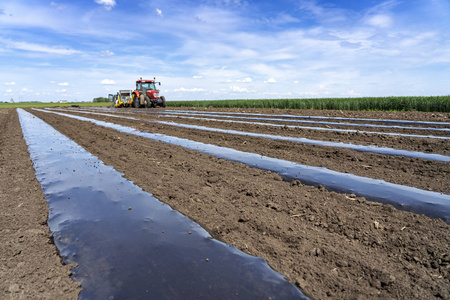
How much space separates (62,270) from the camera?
2.57 metres

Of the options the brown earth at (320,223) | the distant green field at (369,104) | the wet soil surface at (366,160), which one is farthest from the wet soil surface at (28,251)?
the distant green field at (369,104)

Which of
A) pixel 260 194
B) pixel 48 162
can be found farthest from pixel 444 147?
pixel 48 162

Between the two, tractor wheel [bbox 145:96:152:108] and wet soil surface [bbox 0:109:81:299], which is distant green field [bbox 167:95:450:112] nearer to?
tractor wheel [bbox 145:96:152:108]

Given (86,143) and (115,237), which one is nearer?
(115,237)

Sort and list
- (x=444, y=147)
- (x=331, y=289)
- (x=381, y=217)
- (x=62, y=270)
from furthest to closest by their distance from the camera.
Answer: (x=444, y=147), (x=381, y=217), (x=62, y=270), (x=331, y=289)

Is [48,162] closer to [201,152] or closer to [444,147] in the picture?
[201,152]

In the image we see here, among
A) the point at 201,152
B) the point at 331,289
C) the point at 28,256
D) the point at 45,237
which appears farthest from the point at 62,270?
the point at 201,152

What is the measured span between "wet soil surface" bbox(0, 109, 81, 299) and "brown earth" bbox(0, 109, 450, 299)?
2.7 inches

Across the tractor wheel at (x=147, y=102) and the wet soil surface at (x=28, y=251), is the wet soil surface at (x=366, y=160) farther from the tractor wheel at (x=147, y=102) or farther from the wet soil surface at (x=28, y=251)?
the tractor wheel at (x=147, y=102)

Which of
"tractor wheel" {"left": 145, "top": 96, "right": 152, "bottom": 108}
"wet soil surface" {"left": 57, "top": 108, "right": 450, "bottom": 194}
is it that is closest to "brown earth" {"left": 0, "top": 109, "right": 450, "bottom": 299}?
"wet soil surface" {"left": 57, "top": 108, "right": 450, "bottom": 194}

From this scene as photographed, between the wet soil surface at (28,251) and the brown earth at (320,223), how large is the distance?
7 cm

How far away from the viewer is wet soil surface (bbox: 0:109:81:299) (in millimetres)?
2322

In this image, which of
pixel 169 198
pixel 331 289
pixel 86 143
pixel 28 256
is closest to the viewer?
pixel 331 289

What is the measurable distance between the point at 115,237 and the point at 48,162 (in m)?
4.69
